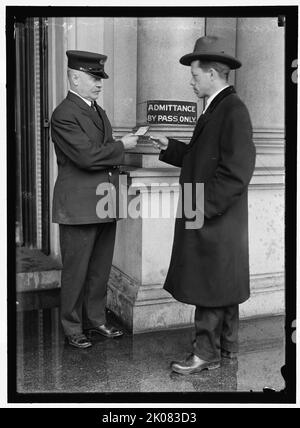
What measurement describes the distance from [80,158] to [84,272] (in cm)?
82

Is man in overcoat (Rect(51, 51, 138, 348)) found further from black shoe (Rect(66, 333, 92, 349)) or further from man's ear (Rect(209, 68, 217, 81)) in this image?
man's ear (Rect(209, 68, 217, 81))

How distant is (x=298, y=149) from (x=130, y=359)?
1775 millimetres

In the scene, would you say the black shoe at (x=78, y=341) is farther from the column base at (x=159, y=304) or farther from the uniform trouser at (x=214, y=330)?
the uniform trouser at (x=214, y=330)

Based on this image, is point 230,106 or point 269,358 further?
point 269,358

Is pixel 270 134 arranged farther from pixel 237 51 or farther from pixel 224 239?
Answer: pixel 224 239

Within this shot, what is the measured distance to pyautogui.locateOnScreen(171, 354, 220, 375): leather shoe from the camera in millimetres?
3506

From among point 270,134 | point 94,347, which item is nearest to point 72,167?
point 94,347

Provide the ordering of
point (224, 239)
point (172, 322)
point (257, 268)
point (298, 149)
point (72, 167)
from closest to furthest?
1. point (298, 149)
2. point (224, 239)
3. point (72, 167)
4. point (172, 322)
5. point (257, 268)

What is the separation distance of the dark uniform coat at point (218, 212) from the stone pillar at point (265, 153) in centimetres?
113

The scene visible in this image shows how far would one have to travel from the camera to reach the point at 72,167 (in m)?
3.75

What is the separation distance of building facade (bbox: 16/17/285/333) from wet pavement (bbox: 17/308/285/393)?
0.29m

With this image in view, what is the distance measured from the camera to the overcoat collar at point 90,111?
12.2 ft

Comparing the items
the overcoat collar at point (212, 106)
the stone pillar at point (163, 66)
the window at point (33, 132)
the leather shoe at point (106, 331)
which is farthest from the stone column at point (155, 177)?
the window at point (33, 132)

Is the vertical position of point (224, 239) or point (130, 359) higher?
point (224, 239)
